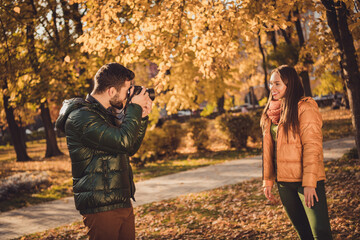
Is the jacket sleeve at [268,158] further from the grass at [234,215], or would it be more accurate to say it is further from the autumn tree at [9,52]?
the autumn tree at [9,52]

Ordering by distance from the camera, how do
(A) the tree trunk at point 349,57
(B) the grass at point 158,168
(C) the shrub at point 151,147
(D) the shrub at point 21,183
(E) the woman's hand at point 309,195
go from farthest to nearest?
(C) the shrub at point 151,147, (D) the shrub at point 21,183, (B) the grass at point 158,168, (A) the tree trunk at point 349,57, (E) the woman's hand at point 309,195

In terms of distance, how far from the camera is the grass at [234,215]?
4770mm

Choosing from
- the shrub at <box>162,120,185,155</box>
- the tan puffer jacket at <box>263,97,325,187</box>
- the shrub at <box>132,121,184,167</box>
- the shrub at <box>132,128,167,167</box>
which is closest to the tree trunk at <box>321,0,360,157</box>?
the tan puffer jacket at <box>263,97,325,187</box>

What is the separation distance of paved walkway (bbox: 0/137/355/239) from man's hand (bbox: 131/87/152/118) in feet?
16.5

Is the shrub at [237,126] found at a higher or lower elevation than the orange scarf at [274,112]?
lower

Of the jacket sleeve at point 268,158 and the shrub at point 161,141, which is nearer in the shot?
the jacket sleeve at point 268,158

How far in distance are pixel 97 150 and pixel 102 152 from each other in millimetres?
40

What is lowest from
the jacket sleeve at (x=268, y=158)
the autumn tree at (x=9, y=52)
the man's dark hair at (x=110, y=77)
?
the jacket sleeve at (x=268, y=158)

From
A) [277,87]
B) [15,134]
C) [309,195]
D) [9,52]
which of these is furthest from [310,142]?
[15,134]

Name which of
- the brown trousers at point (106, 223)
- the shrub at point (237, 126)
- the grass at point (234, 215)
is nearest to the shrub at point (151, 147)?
the shrub at point (237, 126)

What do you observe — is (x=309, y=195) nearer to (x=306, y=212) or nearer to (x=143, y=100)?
(x=306, y=212)

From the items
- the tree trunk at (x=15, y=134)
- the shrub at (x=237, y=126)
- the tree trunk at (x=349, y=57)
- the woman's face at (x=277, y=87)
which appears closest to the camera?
the woman's face at (x=277, y=87)

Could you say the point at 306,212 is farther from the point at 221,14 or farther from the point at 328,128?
the point at 328,128

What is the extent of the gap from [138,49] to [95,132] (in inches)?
153
